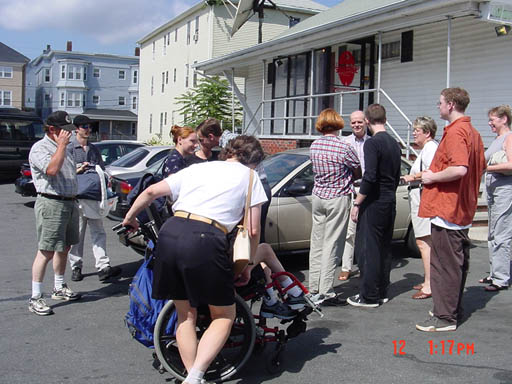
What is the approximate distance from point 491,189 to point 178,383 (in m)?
4.29

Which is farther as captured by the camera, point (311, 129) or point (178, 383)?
point (311, 129)

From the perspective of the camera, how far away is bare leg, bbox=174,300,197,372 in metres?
3.68

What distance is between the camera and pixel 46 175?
5461 millimetres

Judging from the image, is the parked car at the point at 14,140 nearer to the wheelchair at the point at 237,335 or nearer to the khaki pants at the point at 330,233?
the khaki pants at the point at 330,233

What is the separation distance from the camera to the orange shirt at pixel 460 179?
188 inches

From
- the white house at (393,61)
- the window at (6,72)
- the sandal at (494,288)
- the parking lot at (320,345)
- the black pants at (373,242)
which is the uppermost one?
the window at (6,72)

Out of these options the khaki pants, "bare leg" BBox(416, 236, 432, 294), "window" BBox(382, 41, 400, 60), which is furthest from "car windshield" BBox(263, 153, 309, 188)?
"window" BBox(382, 41, 400, 60)

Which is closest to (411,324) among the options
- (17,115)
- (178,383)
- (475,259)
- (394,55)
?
(178,383)

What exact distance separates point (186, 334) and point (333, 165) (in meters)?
2.62

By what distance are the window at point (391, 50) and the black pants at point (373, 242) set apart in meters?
9.80

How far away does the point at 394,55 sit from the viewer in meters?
14.5

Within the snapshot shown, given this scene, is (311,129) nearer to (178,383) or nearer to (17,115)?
(17,115)

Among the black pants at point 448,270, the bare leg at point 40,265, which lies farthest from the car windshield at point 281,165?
the bare leg at point 40,265
